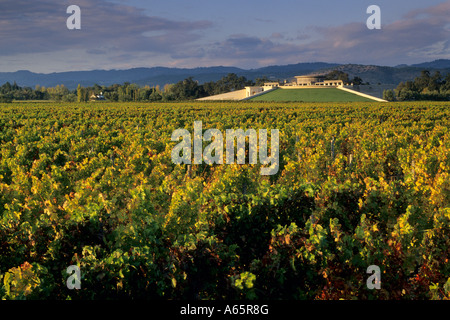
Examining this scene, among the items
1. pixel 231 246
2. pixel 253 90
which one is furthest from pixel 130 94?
pixel 231 246

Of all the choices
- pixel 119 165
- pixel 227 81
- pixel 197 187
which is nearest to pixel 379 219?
pixel 197 187

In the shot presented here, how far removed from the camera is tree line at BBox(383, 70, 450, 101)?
10478 cm

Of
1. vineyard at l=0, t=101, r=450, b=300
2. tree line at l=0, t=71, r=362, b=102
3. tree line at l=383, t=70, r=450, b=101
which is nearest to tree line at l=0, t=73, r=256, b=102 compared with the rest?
tree line at l=0, t=71, r=362, b=102

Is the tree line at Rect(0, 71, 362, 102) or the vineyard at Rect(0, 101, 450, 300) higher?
the tree line at Rect(0, 71, 362, 102)

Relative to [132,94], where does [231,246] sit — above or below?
below

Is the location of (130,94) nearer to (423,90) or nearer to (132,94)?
(132,94)

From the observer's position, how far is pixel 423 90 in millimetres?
139000

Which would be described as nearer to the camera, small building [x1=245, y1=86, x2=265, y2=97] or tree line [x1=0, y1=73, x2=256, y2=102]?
small building [x1=245, y1=86, x2=265, y2=97]

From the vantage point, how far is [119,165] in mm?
12836

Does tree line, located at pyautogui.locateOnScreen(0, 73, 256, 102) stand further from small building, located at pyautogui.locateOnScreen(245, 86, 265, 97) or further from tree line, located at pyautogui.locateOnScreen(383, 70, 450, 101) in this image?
tree line, located at pyautogui.locateOnScreen(383, 70, 450, 101)

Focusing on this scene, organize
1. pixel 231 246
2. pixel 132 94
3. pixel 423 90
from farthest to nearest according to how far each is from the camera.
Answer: pixel 132 94 < pixel 423 90 < pixel 231 246

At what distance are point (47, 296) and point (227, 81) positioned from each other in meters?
193

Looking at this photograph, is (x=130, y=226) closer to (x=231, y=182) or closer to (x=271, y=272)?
(x=271, y=272)

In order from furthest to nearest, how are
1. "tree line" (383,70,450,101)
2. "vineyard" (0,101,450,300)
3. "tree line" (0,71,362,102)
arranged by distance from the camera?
"tree line" (0,71,362,102) → "tree line" (383,70,450,101) → "vineyard" (0,101,450,300)
